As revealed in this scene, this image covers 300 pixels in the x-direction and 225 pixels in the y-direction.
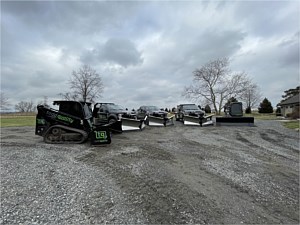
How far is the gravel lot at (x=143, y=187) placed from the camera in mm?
3330

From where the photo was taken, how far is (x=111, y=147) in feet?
24.1

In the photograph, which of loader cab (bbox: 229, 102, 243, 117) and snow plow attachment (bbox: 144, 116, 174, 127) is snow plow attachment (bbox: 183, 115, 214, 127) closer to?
snow plow attachment (bbox: 144, 116, 174, 127)

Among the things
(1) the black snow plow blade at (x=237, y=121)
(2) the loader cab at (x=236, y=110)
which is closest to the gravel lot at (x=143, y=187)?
(1) the black snow plow blade at (x=237, y=121)

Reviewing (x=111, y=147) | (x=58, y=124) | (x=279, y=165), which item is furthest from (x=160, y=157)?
(x=58, y=124)

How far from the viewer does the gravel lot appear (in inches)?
131

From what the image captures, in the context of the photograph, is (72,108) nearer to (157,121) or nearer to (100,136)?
(100,136)

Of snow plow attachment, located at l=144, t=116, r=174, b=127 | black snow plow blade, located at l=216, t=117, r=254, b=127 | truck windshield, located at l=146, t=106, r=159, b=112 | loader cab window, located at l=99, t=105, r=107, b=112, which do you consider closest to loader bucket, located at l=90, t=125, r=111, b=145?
loader cab window, located at l=99, t=105, r=107, b=112

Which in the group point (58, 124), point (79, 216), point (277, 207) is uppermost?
point (58, 124)

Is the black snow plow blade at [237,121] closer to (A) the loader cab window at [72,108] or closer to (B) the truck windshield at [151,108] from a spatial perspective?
(B) the truck windshield at [151,108]

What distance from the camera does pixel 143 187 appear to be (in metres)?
4.17

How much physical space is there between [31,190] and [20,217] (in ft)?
2.72

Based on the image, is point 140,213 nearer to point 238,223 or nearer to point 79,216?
point 79,216

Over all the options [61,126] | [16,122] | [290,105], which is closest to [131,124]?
[61,126]

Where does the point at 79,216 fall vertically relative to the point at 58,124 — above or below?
below
